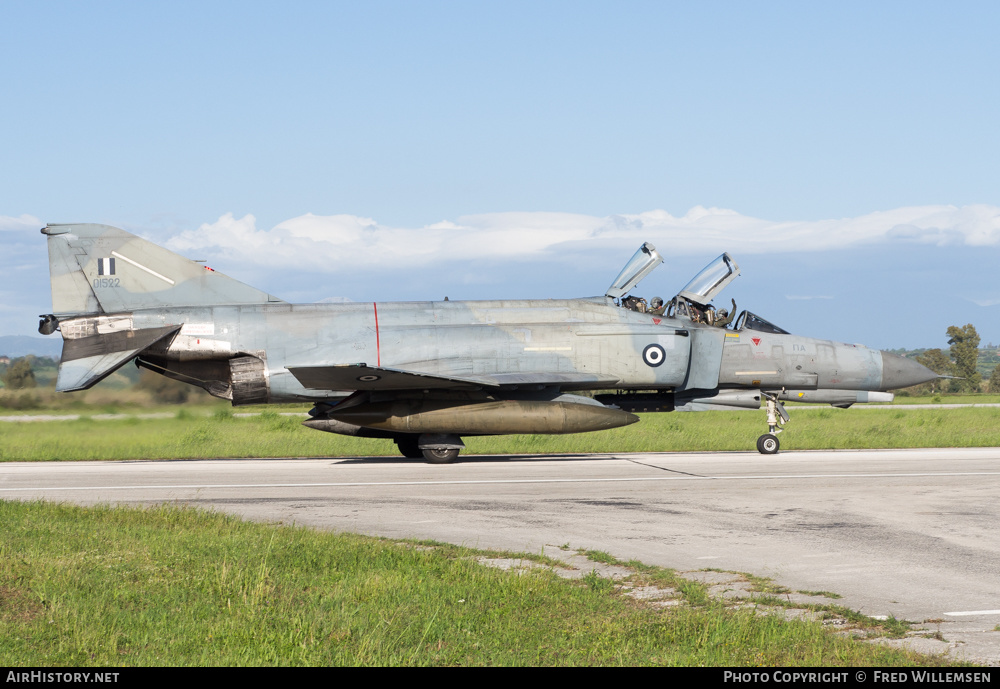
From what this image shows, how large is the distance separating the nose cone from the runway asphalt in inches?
63.3

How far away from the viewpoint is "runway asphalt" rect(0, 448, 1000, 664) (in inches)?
314

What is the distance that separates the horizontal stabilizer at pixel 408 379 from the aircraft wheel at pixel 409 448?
2518 millimetres

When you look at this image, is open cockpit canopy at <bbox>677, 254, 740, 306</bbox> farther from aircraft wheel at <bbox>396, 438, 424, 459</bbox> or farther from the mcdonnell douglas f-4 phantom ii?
aircraft wheel at <bbox>396, 438, 424, 459</bbox>

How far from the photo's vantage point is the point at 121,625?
6016 millimetres

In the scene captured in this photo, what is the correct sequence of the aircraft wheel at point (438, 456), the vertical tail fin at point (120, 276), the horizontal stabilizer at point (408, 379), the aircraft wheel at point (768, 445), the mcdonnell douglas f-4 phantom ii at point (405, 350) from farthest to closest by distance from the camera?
A: the aircraft wheel at point (768, 445) → the aircraft wheel at point (438, 456) → the vertical tail fin at point (120, 276) → the mcdonnell douglas f-4 phantom ii at point (405, 350) → the horizontal stabilizer at point (408, 379)

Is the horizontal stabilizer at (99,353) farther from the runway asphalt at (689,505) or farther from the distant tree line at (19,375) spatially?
the distant tree line at (19,375)

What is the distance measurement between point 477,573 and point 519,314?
37.4 feet

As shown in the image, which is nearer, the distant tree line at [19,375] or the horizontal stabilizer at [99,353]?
the horizontal stabilizer at [99,353]

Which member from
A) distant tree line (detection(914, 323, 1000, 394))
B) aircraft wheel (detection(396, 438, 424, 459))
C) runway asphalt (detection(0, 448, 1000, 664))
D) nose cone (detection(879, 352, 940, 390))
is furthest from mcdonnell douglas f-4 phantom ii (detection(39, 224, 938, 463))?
distant tree line (detection(914, 323, 1000, 394))

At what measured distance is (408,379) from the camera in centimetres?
1675

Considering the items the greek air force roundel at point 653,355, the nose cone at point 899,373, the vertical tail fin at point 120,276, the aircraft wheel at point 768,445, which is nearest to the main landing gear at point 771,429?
the aircraft wheel at point 768,445

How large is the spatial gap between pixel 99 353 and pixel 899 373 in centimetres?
1690

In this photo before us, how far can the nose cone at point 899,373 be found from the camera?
65.1 ft
